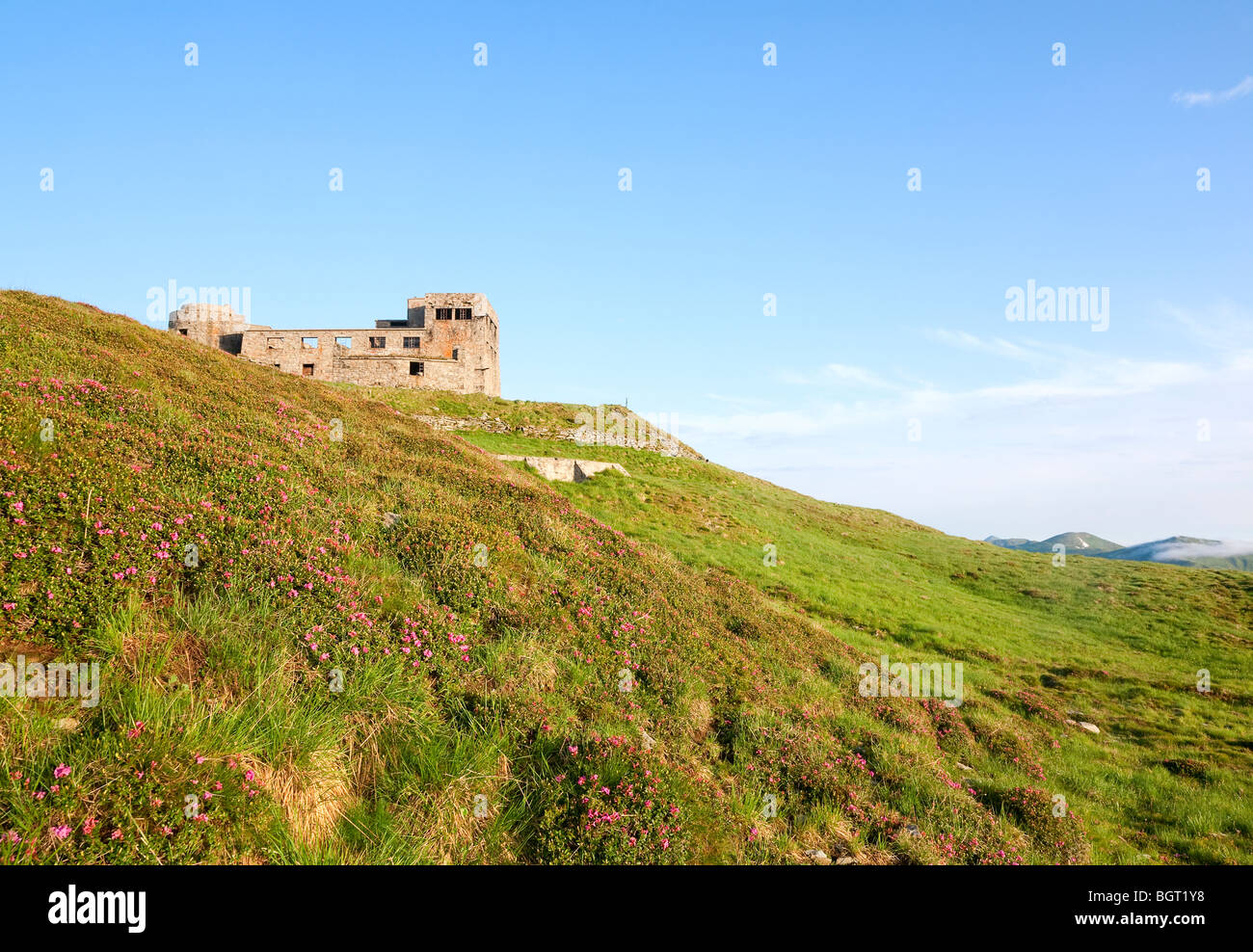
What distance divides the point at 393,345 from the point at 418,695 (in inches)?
2916

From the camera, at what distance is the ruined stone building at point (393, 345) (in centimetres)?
7156

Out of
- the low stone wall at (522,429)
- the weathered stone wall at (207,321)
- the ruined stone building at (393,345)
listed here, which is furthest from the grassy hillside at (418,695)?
the weathered stone wall at (207,321)

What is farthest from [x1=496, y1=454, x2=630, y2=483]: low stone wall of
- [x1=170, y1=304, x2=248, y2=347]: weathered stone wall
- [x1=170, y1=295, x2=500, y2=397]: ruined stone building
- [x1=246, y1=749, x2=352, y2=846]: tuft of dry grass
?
[x1=170, y1=304, x2=248, y2=347]: weathered stone wall

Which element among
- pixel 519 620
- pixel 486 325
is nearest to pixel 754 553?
pixel 519 620

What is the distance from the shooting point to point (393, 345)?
74.8m

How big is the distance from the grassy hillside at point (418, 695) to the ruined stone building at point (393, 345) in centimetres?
5463

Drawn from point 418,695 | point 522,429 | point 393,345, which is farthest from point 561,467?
point 393,345

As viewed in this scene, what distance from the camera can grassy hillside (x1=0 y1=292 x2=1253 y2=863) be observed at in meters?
6.00

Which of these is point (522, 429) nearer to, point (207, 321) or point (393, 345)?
point (393, 345)

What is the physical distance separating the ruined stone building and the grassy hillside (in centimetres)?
5463

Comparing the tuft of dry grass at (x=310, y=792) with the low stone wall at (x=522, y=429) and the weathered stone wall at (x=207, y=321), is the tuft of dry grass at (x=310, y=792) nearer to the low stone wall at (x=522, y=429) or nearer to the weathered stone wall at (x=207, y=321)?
the low stone wall at (x=522, y=429)

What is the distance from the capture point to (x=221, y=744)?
19.7ft
